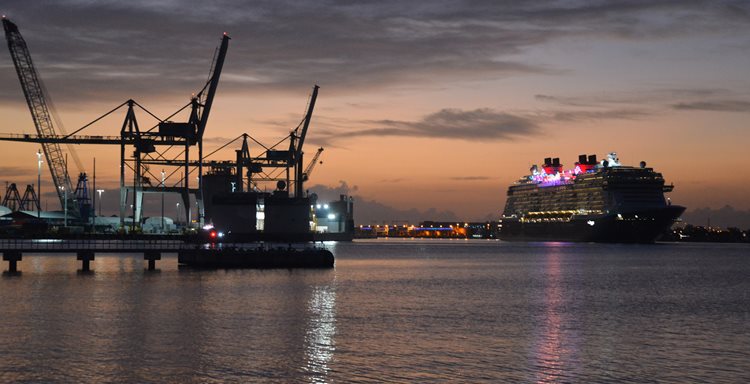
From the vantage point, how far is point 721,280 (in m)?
80.8

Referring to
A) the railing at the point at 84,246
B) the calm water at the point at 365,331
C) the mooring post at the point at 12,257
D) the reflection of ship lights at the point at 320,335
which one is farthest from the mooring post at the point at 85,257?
the reflection of ship lights at the point at 320,335

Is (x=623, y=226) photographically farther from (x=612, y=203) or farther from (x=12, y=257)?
(x=12, y=257)

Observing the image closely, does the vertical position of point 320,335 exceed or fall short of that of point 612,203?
it falls short

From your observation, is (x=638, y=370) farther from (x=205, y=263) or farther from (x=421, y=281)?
(x=205, y=263)

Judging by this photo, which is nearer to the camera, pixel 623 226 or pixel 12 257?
pixel 12 257

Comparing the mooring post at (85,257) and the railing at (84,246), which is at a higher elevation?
the railing at (84,246)

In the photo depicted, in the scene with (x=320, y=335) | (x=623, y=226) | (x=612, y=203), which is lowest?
(x=320, y=335)

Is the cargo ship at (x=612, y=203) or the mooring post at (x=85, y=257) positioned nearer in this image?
the mooring post at (x=85, y=257)

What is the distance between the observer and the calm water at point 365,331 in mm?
29953

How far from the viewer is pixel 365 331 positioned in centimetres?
3997

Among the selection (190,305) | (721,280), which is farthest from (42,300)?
(721,280)

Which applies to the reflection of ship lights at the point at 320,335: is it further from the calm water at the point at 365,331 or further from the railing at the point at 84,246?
the railing at the point at 84,246

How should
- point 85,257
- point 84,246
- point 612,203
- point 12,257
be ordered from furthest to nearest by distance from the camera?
point 612,203, point 84,246, point 85,257, point 12,257

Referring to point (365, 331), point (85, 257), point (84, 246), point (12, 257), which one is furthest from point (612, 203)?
point (365, 331)
